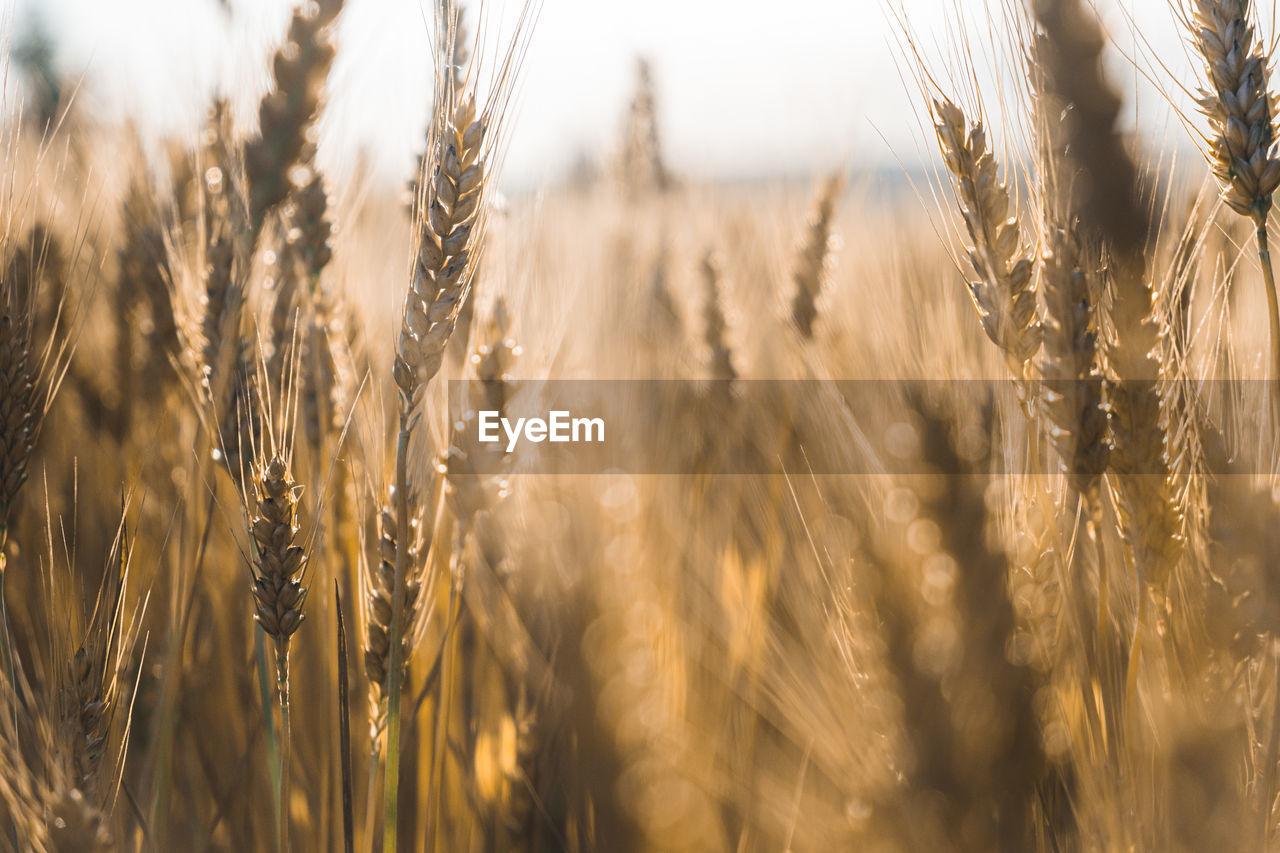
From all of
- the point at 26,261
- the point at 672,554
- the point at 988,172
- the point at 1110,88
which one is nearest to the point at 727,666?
the point at 672,554

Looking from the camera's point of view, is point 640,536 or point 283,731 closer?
point 283,731

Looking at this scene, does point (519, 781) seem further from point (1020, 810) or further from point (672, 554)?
point (1020, 810)

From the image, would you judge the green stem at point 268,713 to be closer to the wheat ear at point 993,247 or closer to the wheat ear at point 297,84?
the wheat ear at point 297,84

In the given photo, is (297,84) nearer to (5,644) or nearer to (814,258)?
(5,644)

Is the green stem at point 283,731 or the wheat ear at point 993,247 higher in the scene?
the wheat ear at point 993,247

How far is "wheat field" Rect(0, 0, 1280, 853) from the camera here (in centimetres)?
62

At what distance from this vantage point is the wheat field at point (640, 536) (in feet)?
2.04

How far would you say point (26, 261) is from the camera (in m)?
0.97

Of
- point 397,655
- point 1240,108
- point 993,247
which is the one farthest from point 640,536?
point 1240,108

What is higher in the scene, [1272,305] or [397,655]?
[1272,305]

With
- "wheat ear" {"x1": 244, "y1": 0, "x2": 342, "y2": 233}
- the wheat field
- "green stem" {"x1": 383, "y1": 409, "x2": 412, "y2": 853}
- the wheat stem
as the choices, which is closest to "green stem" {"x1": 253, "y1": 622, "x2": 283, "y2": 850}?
the wheat field

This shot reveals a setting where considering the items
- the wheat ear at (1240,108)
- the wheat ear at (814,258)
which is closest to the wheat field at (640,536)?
the wheat ear at (1240,108)

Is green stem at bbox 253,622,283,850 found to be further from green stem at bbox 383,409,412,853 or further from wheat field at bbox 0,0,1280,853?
green stem at bbox 383,409,412,853

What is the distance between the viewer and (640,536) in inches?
35.2
